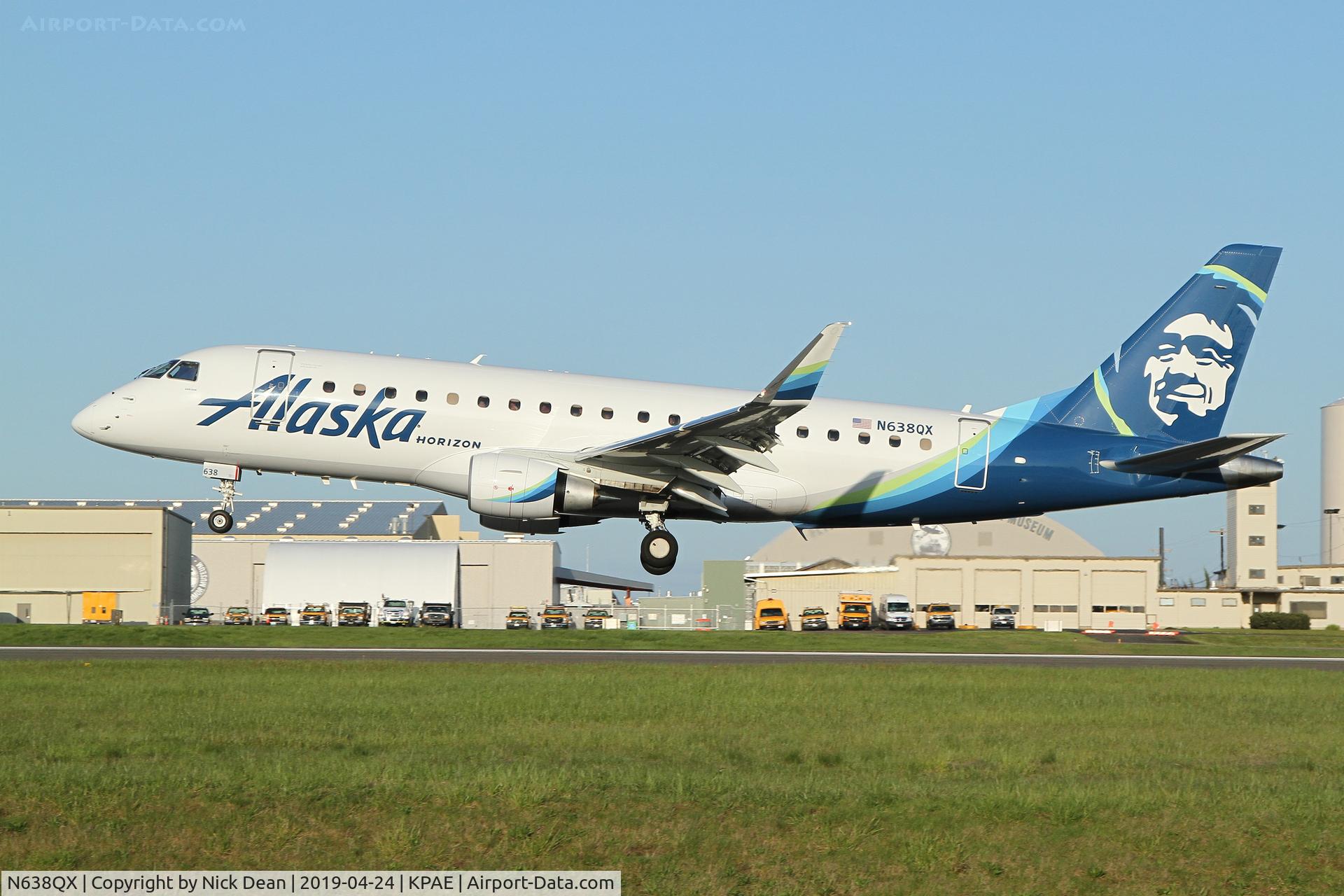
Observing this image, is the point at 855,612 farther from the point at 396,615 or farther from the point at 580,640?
the point at 580,640

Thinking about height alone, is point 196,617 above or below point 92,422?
below

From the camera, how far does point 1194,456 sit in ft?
108

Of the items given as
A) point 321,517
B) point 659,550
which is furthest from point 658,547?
point 321,517

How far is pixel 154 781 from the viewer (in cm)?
1484

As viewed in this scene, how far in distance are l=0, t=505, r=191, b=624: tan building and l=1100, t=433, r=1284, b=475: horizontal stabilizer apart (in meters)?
50.3

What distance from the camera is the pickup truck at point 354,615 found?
6744 cm

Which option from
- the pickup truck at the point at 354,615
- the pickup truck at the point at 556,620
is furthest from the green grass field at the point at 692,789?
the pickup truck at the point at 556,620

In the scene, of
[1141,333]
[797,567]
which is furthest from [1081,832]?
[797,567]

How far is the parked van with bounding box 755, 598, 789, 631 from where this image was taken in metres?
70.1

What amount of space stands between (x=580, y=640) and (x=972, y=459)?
13423mm

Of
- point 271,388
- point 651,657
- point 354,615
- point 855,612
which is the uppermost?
point 271,388

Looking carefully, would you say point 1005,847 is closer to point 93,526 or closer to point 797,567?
point 93,526

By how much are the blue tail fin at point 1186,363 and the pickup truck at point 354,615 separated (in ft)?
135

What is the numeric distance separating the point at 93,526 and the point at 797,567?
5328 centimetres
